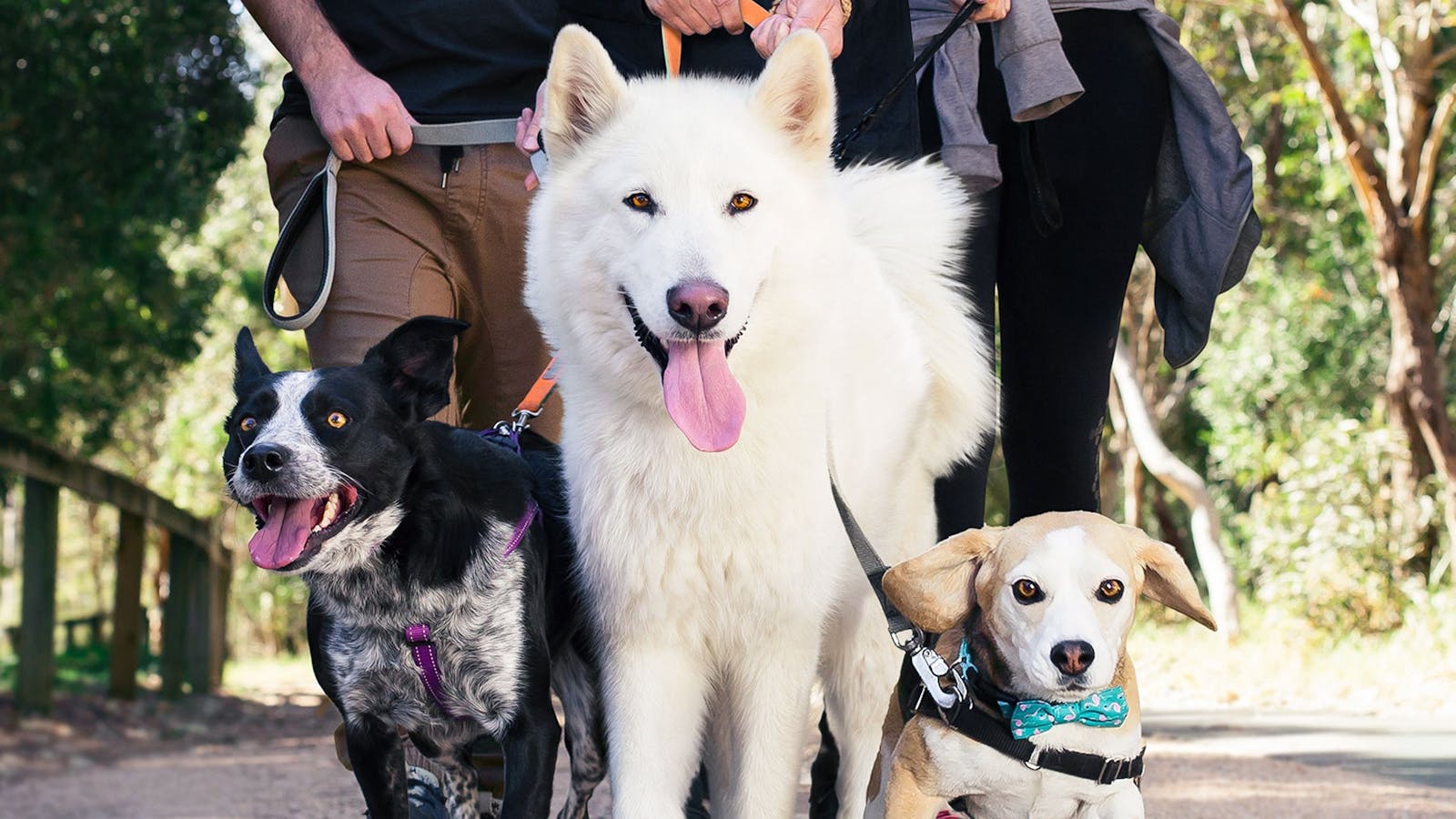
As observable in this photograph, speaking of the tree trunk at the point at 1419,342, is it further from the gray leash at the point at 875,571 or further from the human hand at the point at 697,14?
the gray leash at the point at 875,571

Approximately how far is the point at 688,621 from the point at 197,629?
1115 cm

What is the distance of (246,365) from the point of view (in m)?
3.53

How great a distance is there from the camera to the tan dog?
8.84 feet

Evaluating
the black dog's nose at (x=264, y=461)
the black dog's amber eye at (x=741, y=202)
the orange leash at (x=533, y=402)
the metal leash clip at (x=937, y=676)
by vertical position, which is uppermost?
the black dog's amber eye at (x=741, y=202)

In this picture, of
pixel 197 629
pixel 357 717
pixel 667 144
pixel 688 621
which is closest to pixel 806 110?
pixel 667 144

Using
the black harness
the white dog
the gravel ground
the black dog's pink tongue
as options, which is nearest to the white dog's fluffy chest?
the white dog

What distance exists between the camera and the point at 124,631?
446 inches

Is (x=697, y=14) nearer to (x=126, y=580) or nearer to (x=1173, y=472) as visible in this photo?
(x=126, y=580)

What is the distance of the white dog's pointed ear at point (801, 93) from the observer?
10.3 ft

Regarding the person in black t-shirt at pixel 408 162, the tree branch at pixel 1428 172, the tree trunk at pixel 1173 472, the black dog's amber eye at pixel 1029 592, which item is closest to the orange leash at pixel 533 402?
the person in black t-shirt at pixel 408 162

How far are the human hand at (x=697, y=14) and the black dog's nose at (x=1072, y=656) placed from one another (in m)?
1.75

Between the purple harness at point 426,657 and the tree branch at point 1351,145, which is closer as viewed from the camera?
the purple harness at point 426,657

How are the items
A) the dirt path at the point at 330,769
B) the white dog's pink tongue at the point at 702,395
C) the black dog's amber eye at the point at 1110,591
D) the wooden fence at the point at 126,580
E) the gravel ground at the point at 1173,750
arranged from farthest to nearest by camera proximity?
the wooden fence at the point at 126,580
the gravel ground at the point at 1173,750
the dirt path at the point at 330,769
the white dog's pink tongue at the point at 702,395
the black dog's amber eye at the point at 1110,591

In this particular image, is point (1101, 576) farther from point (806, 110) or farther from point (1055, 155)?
point (1055, 155)
